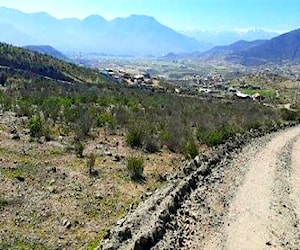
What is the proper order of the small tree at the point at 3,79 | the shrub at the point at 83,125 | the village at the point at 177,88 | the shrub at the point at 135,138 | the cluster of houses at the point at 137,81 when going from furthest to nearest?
Result: 1. the cluster of houses at the point at 137,81
2. the village at the point at 177,88
3. the small tree at the point at 3,79
4. the shrub at the point at 83,125
5. the shrub at the point at 135,138

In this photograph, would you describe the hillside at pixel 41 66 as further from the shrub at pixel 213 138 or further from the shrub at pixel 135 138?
the shrub at pixel 135 138

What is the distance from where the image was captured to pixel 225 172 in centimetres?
2341

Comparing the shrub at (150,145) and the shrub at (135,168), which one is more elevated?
the shrub at (135,168)

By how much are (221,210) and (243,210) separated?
786mm

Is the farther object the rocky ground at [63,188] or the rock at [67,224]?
the rock at [67,224]

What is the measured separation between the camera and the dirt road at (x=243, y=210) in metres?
15.0

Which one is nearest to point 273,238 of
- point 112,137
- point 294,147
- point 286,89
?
point 112,137

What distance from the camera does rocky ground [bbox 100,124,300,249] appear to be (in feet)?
47.8

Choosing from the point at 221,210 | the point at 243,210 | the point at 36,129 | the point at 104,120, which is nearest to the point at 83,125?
the point at 36,129

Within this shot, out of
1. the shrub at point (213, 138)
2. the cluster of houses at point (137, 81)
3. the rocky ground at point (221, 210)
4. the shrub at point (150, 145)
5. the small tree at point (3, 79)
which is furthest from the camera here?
the cluster of houses at point (137, 81)

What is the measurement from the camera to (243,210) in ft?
59.2

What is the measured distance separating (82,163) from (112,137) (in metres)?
6.92

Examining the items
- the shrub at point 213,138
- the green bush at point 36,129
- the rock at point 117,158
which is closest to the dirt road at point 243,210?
the shrub at point 213,138

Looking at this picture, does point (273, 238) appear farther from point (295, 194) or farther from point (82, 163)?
point (82, 163)
